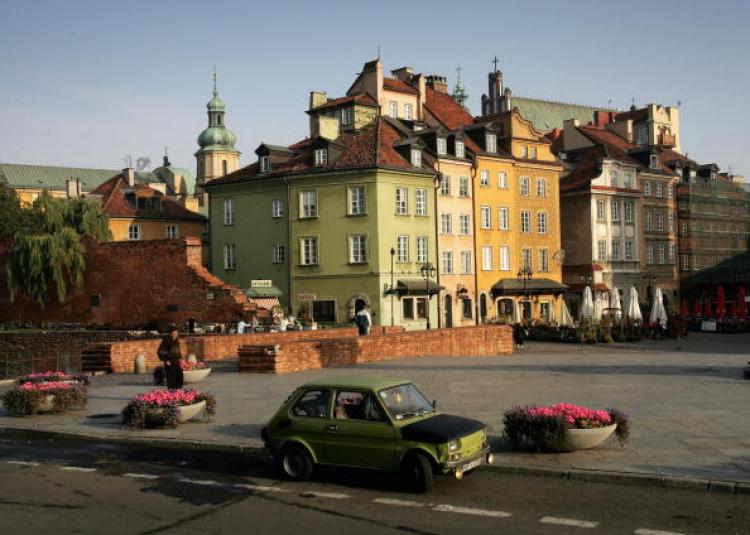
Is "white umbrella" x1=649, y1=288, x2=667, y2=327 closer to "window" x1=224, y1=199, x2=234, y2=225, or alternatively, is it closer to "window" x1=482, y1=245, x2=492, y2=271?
"window" x1=482, y1=245, x2=492, y2=271

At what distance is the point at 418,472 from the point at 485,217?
50.5 meters

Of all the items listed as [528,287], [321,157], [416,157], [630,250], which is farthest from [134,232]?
[630,250]

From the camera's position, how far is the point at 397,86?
67438 millimetres

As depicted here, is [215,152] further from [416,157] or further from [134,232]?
[416,157]

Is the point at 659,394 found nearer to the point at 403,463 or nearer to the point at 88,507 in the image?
the point at 403,463

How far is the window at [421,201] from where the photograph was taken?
55594 millimetres

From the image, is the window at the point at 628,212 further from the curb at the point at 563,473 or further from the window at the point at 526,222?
the curb at the point at 563,473

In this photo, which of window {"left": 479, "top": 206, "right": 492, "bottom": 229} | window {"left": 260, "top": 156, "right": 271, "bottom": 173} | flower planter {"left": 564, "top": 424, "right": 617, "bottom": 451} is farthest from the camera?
window {"left": 479, "top": 206, "right": 492, "bottom": 229}

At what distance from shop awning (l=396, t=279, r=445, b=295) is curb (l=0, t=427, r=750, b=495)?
3694 cm

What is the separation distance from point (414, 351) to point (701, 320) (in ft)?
111

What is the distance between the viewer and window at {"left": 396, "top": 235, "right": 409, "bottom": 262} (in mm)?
53781

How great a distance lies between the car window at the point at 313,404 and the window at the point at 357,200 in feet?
133

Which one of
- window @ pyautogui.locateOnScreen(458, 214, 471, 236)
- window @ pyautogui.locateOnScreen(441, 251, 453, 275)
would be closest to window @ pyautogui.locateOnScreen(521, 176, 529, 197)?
window @ pyautogui.locateOnScreen(458, 214, 471, 236)

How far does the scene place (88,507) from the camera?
11.0 metres
